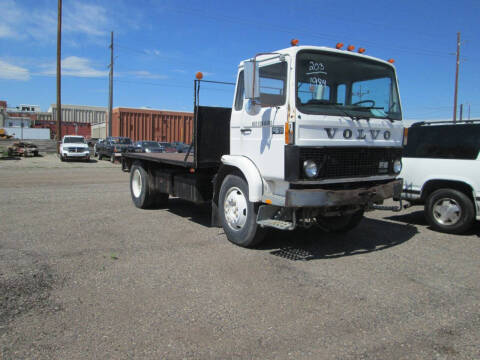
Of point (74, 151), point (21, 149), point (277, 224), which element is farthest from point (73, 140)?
point (277, 224)

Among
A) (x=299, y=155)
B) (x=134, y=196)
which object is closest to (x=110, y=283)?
(x=299, y=155)

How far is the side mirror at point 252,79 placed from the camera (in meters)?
5.05

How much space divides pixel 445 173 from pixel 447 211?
0.67 meters

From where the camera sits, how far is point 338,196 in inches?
202

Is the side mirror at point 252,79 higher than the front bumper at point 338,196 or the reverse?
higher

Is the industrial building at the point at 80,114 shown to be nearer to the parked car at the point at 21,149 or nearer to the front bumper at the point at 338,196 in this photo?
the parked car at the point at 21,149

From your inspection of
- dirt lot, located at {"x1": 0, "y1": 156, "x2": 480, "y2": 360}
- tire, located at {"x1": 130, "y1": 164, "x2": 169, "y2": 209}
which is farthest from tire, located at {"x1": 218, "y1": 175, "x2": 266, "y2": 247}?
tire, located at {"x1": 130, "y1": 164, "x2": 169, "y2": 209}

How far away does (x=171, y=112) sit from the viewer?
135 ft

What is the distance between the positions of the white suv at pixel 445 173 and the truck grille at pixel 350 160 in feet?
5.22

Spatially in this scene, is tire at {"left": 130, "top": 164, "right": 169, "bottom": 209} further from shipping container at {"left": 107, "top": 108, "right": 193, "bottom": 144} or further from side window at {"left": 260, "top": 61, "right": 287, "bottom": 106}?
shipping container at {"left": 107, "top": 108, "right": 193, "bottom": 144}

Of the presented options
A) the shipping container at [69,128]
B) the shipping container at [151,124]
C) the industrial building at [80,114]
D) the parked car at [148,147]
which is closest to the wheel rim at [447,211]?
the parked car at [148,147]

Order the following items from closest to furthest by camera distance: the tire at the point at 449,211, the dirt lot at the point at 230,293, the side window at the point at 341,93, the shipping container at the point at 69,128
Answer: the dirt lot at the point at 230,293 → the side window at the point at 341,93 → the tire at the point at 449,211 → the shipping container at the point at 69,128

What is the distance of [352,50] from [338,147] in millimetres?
1601

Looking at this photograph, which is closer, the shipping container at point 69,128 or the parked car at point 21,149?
the parked car at point 21,149
